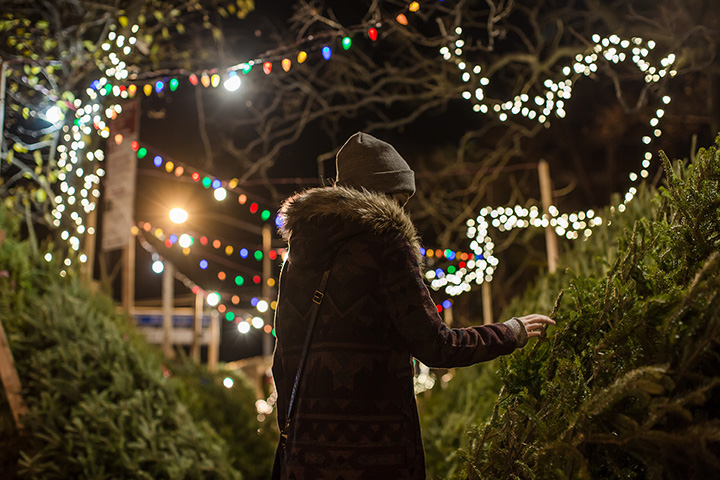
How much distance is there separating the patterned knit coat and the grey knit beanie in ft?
0.54

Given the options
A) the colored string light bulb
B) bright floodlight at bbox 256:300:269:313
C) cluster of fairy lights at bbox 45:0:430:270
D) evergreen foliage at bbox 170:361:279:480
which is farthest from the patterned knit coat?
bright floodlight at bbox 256:300:269:313

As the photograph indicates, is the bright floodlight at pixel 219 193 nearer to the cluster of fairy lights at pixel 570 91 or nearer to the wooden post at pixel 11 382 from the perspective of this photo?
the cluster of fairy lights at pixel 570 91

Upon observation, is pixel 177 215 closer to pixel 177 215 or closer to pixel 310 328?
pixel 177 215

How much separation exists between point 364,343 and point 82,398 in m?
3.07

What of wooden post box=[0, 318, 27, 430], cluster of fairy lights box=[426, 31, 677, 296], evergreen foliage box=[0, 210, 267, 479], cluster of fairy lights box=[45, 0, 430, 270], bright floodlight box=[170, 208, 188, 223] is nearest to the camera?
evergreen foliage box=[0, 210, 267, 479]

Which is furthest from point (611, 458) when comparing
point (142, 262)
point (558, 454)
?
point (142, 262)

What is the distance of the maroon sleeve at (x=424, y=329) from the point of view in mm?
1938

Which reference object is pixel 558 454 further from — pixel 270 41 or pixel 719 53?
pixel 270 41

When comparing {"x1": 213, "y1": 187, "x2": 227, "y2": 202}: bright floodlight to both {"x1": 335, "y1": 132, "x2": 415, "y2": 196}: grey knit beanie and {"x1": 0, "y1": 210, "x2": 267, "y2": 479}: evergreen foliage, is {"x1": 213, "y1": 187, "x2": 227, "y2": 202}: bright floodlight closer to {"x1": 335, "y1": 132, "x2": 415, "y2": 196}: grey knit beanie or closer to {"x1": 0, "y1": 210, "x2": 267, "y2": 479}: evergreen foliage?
{"x1": 0, "y1": 210, "x2": 267, "y2": 479}: evergreen foliage

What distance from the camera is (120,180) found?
7500 millimetres

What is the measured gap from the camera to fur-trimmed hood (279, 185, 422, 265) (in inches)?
79.3

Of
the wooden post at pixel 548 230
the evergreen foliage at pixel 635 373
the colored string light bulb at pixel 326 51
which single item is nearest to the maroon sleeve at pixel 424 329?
the evergreen foliage at pixel 635 373

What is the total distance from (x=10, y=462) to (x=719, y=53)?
7174 mm

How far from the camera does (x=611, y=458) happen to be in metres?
1.57
